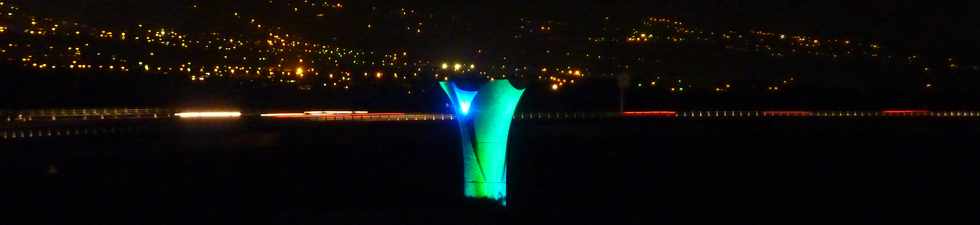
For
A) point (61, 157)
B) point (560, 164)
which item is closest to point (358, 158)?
point (560, 164)

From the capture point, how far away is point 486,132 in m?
27.0

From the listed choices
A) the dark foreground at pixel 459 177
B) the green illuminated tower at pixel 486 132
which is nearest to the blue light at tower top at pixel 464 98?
the green illuminated tower at pixel 486 132

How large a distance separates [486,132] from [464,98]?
0.85m

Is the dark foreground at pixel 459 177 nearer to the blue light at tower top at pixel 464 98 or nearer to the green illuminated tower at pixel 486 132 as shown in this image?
the green illuminated tower at pixel 486 132

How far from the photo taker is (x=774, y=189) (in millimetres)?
32938

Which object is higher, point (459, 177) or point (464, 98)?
point (464, 98)

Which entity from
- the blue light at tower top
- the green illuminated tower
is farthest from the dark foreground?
the blue light at tower top

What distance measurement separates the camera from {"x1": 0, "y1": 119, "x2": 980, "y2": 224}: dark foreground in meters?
26.6

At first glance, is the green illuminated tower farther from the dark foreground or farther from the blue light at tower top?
the dark foreground

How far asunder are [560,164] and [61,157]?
15.1 m

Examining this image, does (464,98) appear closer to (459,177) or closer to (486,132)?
(486,132)

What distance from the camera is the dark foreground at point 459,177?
26.6m

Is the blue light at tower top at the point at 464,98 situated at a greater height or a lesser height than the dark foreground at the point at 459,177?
greater

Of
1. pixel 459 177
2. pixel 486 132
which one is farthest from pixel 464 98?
pixel 459 177
